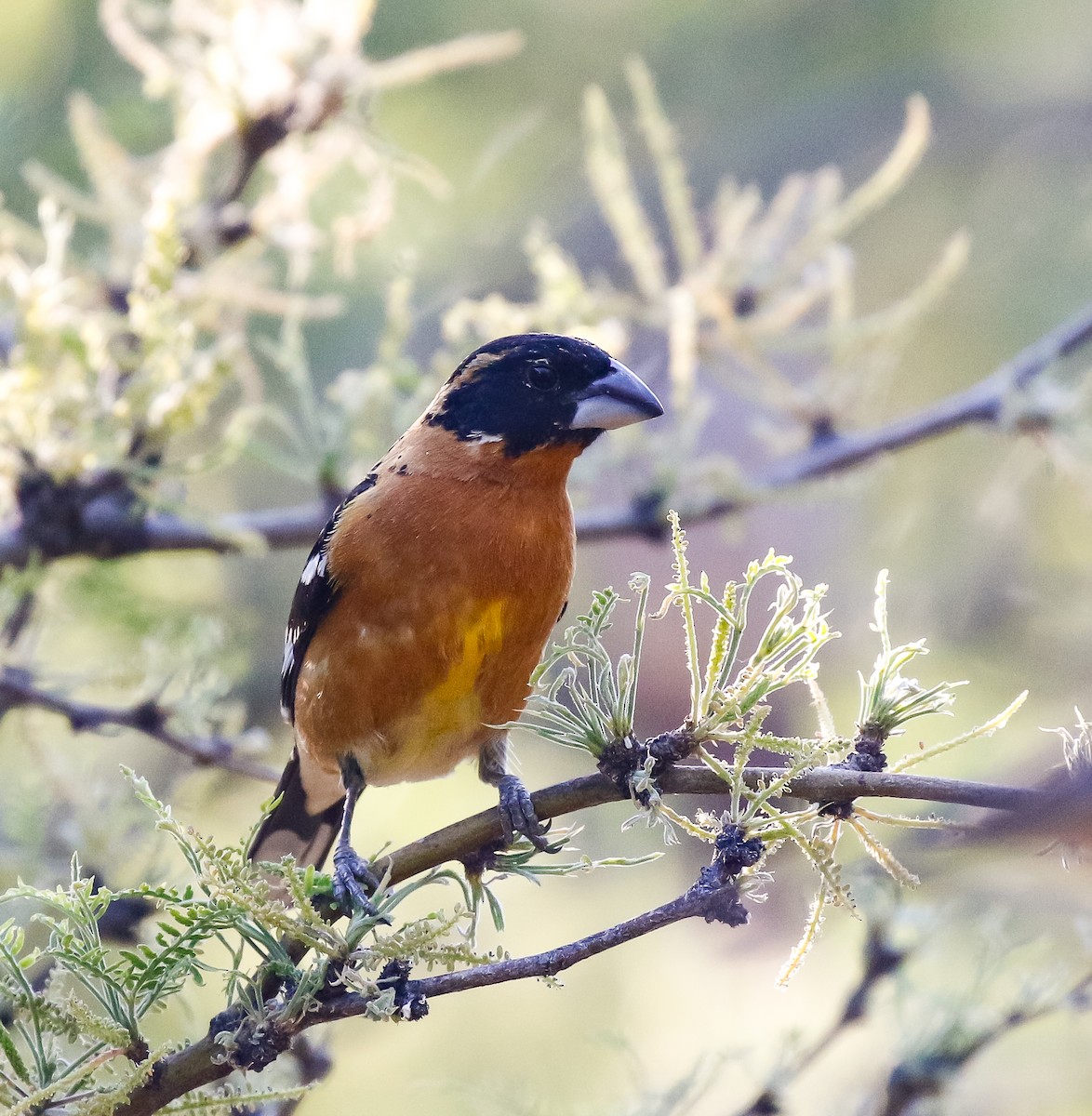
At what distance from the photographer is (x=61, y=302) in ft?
10.6

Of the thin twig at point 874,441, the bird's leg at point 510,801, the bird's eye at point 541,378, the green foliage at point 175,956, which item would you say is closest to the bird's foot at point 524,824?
the bird's leg at point 510,801

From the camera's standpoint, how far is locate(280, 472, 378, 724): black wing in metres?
2.87

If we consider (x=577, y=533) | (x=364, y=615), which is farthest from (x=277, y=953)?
(x=577, y=533)

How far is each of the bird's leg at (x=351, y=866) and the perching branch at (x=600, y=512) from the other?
626mm

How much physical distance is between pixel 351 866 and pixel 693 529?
10.5 feet

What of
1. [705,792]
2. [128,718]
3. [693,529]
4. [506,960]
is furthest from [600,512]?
[506,960]

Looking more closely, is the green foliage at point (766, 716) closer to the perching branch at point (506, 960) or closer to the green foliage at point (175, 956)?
the perching branch at point (506, 960)

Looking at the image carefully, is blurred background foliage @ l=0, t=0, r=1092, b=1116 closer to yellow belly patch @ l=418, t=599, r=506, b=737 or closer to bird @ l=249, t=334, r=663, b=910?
bird @ l=249, t=334, r=663, b=910

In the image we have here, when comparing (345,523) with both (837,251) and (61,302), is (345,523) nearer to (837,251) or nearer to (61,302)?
(61,302)

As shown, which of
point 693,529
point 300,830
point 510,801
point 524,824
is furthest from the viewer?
point 693,529

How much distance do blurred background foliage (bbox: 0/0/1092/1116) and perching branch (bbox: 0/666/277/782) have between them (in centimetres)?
6

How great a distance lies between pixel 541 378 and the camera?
2.79 meters

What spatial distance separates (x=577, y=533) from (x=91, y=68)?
313cm

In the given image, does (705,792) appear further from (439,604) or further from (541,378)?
(541,378)
